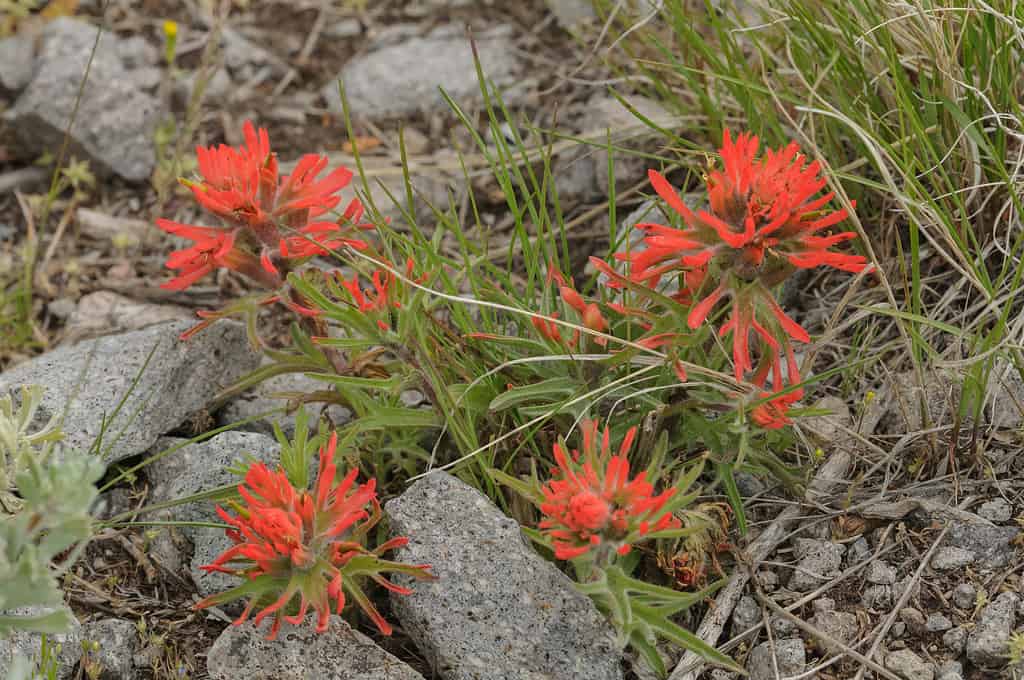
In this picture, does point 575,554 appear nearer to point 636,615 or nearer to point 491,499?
point 636,615

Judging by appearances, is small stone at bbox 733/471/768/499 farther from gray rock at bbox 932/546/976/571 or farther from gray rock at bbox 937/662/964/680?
gray rock at bbox 937/662/964/680

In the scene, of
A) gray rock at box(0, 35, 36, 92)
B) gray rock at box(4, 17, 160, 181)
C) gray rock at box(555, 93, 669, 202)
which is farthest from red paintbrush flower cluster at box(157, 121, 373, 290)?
gray rock at box(0, 35, 36, 92)

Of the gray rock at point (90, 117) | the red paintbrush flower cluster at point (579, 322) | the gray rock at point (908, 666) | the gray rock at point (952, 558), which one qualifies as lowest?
the gray rock at point (908, 666)

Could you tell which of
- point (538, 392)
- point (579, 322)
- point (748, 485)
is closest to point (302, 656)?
point (538, 392)

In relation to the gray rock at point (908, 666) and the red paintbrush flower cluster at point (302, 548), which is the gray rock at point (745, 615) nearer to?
the gray rock at point (908, 666)

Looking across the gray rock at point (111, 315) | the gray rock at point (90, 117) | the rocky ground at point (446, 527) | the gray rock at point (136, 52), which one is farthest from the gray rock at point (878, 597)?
the gray rock at point (136, 52)

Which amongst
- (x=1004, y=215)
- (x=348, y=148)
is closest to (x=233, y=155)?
(x=348, y=148)

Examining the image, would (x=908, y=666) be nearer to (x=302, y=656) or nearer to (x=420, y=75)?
(x=302, y=656)
